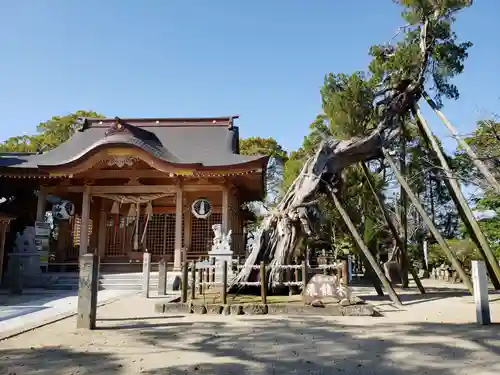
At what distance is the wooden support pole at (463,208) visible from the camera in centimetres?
848

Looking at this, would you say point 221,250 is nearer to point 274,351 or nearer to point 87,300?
point 87,300

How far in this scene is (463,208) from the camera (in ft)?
30.4

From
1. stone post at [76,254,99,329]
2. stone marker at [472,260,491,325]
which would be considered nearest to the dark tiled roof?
stone post at [76,254,99,329]

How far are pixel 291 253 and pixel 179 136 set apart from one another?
10.8 m

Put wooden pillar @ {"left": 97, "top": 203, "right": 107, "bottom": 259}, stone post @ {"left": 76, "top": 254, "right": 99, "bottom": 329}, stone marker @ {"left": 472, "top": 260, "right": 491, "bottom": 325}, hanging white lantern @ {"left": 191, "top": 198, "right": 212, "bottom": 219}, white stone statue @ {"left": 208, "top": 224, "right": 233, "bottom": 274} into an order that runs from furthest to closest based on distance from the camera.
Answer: wooden pillar @ {"left": 97, "top": 203, "right": 107, "bottom": 259}
hanging white lantern @ {"left": 191, "top": 198, "right": 212, "bottom": 219}
white stone statue @ {"left": 208, "top": 224, "right": 233, "bottom": 274}
stone marker @ {"left": 472, "top": 260, "right": 491, "bottom": 325}
stone post @ {"left": 76, "top": 254, "right": 99, "bottom": 329}

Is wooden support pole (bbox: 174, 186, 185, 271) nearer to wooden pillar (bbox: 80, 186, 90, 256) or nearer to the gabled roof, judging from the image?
the gabled roof

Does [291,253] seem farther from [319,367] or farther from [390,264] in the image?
[390,264]

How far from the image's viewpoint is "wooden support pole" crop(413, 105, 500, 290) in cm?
848

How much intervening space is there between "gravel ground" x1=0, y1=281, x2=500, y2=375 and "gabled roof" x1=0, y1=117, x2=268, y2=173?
8601 millimetres

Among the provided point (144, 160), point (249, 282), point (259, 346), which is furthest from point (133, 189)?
point (259, 346)

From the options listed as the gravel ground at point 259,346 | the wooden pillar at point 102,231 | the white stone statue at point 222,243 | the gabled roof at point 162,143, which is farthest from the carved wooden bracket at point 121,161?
the gravel ground at point 259,346

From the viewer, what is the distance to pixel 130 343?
4902 millimetres

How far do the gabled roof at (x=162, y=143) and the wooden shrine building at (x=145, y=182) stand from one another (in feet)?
0.13

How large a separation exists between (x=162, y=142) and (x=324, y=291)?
12445 mm
